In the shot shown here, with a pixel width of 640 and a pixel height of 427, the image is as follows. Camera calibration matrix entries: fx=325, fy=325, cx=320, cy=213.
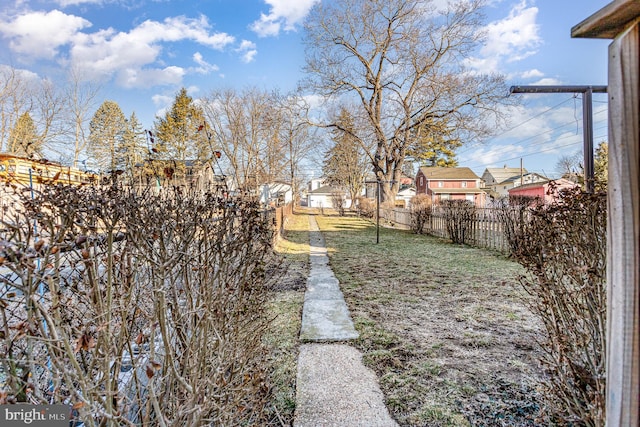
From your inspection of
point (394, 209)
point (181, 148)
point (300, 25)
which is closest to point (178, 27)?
point (300, 25)

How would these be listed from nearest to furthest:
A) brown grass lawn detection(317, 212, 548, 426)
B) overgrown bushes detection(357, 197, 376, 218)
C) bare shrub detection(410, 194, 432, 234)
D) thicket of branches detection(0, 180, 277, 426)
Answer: thicket of branches detection(0, 180, 277, 426) < brown grass lawn detection(317, 212, 548, 426) < bare shrub detection(410, 194, 432, 234) < overgrown bushes detection(357, 197, 376, 218)

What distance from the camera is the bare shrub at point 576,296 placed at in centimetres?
166

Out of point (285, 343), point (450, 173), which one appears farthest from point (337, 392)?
point (450, 173)

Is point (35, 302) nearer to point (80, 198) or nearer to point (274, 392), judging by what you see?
point (80, 198)

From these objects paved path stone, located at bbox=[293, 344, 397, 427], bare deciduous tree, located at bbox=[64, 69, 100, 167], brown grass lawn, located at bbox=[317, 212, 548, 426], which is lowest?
brown grass lawn, located at bbox=[317, 212, 548, 426]

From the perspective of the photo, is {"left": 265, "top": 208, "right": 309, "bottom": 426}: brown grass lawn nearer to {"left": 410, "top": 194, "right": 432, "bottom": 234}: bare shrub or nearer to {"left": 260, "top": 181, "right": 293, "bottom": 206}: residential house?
{"left": 260, "top": 181, "right": 293, "bottom": 206}: residential house

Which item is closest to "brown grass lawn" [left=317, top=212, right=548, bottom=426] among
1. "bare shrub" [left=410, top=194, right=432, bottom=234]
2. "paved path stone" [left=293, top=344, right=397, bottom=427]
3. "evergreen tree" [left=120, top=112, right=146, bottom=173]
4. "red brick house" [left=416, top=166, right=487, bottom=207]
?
"paved path stone" [left=293, top=344, right=397, bottom=427]

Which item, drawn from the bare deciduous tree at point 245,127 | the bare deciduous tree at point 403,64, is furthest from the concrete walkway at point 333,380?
the bare deciduous tree at point 245,127

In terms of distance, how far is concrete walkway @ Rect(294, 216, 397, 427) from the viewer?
2176 mm

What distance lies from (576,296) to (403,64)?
19501 mm

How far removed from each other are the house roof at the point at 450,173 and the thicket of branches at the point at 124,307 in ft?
127

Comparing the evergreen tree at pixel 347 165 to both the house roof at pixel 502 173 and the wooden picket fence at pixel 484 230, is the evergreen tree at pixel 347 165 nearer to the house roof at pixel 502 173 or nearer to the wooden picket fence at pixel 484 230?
the wooden picket fence at pixel 484 230

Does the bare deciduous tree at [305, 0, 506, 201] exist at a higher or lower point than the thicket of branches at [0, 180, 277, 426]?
higher

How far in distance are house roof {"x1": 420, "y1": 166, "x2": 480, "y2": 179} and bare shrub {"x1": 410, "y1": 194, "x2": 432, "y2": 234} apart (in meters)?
24.4
